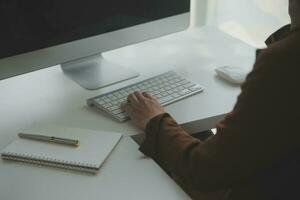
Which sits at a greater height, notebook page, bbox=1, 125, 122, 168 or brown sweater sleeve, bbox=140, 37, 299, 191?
brown sweater sleeve, bbox=140, 37, 299, 191

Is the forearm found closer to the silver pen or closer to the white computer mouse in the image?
the silver pen

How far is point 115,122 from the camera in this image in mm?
1169

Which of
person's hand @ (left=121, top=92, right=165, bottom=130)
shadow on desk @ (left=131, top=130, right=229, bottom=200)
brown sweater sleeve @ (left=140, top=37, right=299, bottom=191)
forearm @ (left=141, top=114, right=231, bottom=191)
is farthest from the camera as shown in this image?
person's hand @ (left=121, top=92, right=165, bottom=130)

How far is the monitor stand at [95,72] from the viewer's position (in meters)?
1.36

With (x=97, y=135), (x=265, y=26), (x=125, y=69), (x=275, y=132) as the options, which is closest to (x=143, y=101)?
(x=97, y=135)

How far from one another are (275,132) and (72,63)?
2.54 ft

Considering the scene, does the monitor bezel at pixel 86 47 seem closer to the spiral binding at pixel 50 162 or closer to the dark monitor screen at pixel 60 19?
the dark monitor screen at pixel 60 19

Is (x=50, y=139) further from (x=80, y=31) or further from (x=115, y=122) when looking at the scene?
(x=80, y=31)

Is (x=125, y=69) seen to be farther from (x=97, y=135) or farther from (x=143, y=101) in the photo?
(x=97, y=135)

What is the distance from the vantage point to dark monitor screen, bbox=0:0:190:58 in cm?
114

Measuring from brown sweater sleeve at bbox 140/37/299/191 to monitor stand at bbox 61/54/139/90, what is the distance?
17.9 inches

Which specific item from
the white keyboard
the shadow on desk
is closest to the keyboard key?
the white keyboard

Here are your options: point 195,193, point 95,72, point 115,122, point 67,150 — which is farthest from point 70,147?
point 95,72

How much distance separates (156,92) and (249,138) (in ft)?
1.53
